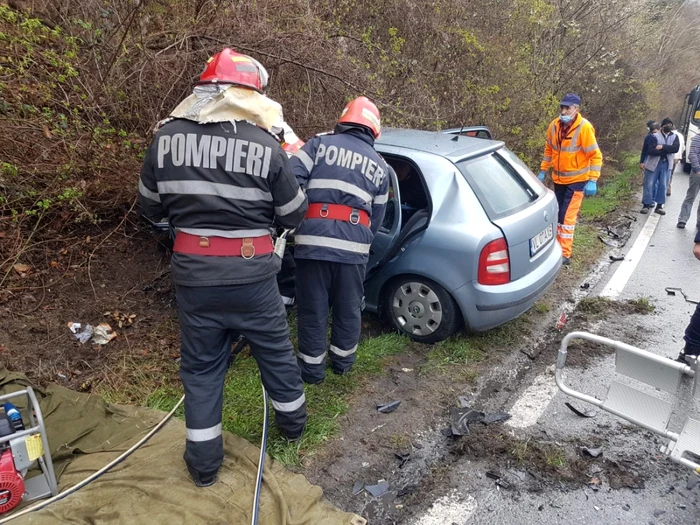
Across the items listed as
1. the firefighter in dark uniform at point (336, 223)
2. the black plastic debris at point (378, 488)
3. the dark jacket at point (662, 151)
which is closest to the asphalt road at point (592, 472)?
the black plastic debris at point (378, 488)

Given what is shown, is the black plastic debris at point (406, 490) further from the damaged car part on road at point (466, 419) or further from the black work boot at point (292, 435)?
the black work boot at point (292, 435)

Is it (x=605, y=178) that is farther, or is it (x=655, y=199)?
(x=605, y=178)

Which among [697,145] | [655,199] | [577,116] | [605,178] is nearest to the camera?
[577,116]

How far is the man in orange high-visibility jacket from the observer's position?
19.8 ft

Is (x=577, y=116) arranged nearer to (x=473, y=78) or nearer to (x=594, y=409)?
(x=473, y=78)

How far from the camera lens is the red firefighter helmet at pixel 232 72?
234 centimetres

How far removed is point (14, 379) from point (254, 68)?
2.26 m

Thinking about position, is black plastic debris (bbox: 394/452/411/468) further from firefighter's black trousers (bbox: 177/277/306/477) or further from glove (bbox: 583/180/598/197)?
glove (bbox: 583/180/598/197)

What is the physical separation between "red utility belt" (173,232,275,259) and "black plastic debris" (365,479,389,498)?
1390 millimetres

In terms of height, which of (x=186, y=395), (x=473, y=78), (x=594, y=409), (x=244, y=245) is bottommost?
(x=594, y=409)

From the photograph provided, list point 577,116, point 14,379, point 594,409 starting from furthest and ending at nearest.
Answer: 1. point 577,116
2. point 594,409
3. point 14,379

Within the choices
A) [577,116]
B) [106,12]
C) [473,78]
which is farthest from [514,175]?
[473,78]

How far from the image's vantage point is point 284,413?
2.80 meters

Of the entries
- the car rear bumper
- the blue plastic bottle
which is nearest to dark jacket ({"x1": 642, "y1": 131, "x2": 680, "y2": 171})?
the car rear bumper
